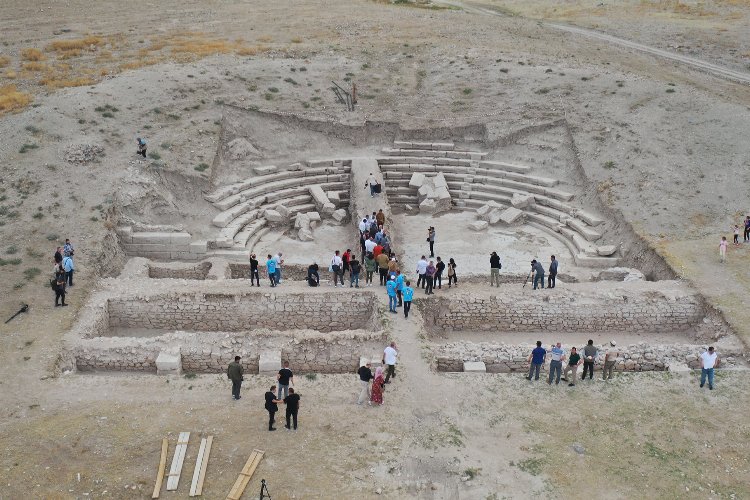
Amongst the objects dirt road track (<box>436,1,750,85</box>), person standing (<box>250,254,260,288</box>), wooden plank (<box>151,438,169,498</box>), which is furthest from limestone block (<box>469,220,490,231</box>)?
dirt road track (<box>436,1,750,85</box>)

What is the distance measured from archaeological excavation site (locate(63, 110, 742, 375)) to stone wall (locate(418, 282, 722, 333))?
44 millimetres

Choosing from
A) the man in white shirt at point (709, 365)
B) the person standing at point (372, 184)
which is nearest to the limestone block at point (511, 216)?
the person standing at point (372, 184)

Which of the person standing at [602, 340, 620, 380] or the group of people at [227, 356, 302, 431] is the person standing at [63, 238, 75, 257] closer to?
the group of people at [227, 356, 302, 431]

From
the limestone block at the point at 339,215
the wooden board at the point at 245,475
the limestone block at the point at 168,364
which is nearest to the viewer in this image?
the wooden board at the point at 245,475

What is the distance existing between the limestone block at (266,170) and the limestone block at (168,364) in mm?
14792

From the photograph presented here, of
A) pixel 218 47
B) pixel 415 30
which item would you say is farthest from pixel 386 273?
pixel 415 30

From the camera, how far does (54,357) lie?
18.5 metres

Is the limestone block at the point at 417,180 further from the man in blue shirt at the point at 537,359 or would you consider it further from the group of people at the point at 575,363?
the man in blue shirt at the point at 537,359

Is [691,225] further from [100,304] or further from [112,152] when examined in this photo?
[112,152]

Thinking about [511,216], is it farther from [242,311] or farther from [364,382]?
[364,382]

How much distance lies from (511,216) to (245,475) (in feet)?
61.5

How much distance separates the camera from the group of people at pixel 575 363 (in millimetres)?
17688

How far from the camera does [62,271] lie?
21219mm

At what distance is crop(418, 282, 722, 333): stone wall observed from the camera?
21.7 meters
